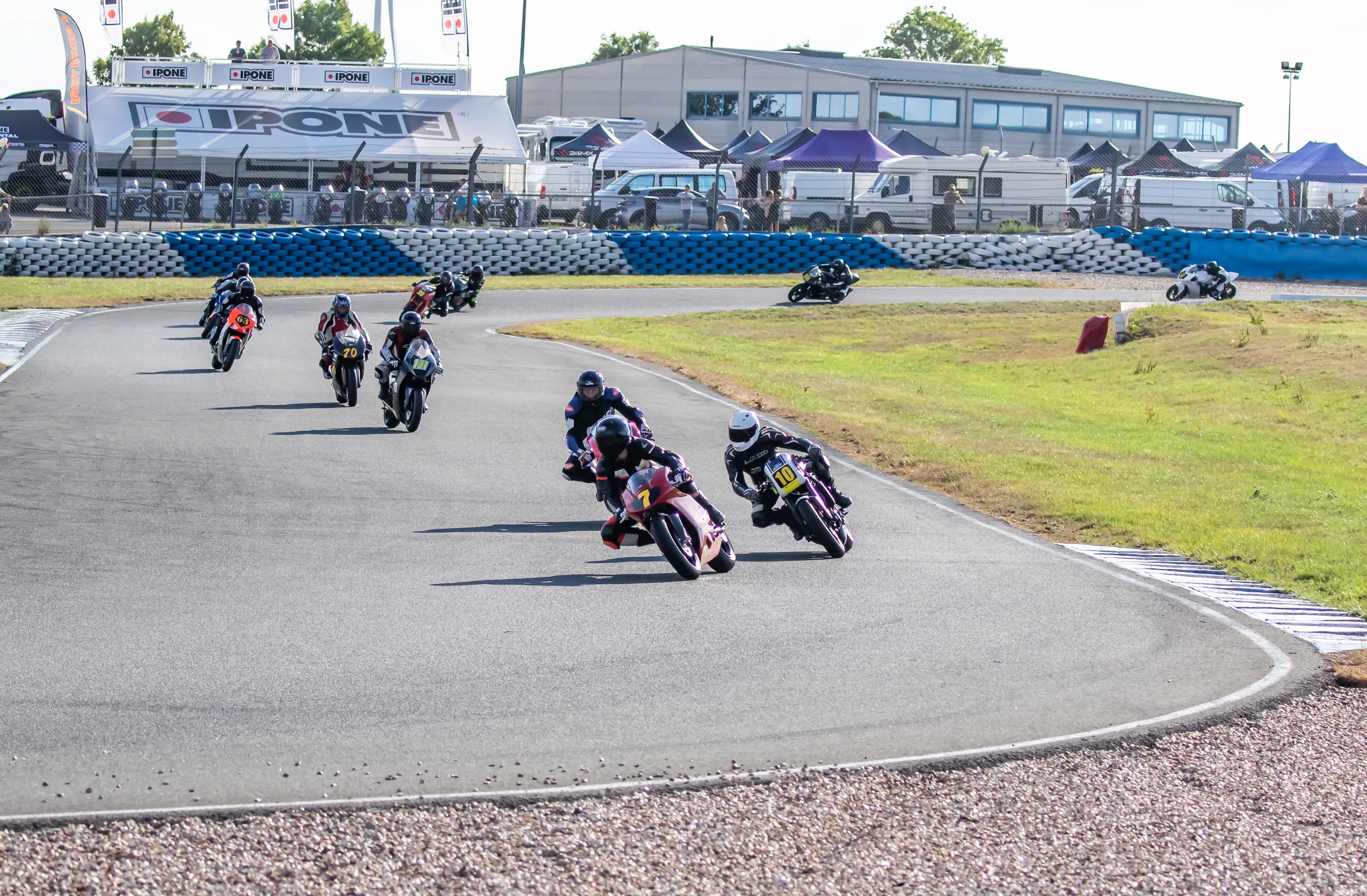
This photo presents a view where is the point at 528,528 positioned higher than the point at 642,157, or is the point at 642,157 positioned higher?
the point at 642,157

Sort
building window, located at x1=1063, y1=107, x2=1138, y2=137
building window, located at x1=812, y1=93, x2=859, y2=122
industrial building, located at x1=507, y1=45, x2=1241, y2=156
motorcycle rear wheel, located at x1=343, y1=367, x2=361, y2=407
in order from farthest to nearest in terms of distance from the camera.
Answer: building window, located at x1=1063, y1=107, x2=1138, y2=137, industrial building, located at x1=507, y1=45, x2=1241, y2=156, building window, located at x1=812, y1=93, x2=859, y2=122, motorcycle rear wheel, located at x1=343, y1=367, x2=361, y2=407

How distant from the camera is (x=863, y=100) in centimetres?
7288

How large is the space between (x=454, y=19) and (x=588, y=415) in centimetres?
4277

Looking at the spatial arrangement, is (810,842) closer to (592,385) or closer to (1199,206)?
(592,385)

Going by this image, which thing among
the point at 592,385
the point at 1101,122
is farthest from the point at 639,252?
the point at 1101,122

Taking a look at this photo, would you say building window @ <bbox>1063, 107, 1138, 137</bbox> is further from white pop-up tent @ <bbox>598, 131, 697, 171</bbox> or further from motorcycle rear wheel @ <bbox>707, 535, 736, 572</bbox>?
motorcycle rear wheel @ <bbox>707, 535, 736, 572</bbox>

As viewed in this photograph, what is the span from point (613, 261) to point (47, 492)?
84.0 ft

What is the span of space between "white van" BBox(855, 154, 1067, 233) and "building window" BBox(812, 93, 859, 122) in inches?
1184

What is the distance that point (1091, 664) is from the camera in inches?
269

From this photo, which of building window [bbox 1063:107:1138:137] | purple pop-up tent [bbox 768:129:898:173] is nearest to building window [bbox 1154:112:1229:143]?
building window [bbox 1063:107:1138:137]

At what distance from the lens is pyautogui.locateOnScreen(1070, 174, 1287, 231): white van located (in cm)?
4128

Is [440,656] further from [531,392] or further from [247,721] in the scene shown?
[531,392]

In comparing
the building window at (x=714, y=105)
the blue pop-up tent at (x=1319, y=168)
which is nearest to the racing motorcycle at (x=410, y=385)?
the blue pop-up tent at (x=1319, y=168)

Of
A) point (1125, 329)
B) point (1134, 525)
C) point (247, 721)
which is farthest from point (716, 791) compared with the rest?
point (1125, 329)
